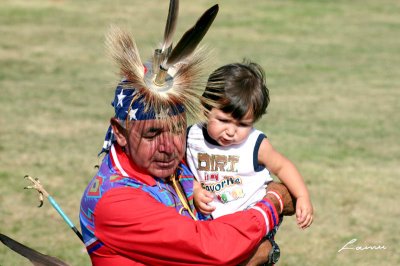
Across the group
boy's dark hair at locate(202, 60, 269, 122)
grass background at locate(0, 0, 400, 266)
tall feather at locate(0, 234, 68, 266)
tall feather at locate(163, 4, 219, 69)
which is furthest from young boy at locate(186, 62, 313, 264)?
tall feather at locate(0, 234, 68, 266)

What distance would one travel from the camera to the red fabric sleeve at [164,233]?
9.67ft

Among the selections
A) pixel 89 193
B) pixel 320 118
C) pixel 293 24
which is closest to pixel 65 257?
pixel 89 193

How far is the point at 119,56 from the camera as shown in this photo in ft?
10.1

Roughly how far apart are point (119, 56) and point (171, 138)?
361 millimetres

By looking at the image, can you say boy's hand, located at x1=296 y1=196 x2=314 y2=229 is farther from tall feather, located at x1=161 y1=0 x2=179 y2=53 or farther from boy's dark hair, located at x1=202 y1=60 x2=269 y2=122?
tall feather, located at x1=161 y1=0 x2=179 y2=53

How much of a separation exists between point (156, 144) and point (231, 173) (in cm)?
72

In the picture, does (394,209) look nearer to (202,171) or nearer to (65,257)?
(65,257)

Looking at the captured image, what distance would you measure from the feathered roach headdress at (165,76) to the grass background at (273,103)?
145 mm

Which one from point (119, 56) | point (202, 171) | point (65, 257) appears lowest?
point (65, 257)

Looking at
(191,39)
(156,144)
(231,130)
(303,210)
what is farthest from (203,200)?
(191,39)

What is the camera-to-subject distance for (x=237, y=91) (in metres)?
3.56

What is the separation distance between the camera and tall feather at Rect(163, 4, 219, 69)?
2980 millimetres

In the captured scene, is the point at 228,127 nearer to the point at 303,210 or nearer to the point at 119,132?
the point at 303,210

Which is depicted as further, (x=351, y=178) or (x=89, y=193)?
(x=351, y=178)
